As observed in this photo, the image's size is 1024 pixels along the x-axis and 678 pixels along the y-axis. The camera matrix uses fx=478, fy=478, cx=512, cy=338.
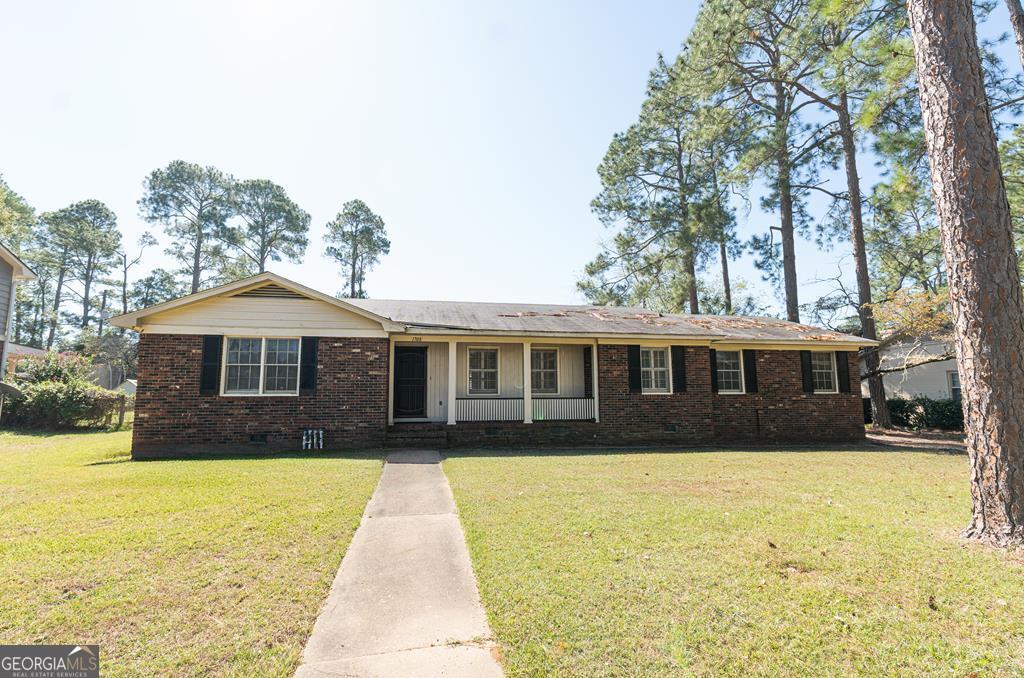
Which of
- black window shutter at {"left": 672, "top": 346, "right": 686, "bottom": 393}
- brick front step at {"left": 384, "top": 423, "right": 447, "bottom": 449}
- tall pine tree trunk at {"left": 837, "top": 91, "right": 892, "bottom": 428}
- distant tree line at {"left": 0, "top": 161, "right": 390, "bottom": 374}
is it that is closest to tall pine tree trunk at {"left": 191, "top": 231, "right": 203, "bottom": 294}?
distant tree line at {"left": 0, "top": 161, "right": 390, "bottom": 374}

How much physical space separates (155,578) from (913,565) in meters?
5.78

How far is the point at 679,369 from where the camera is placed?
12.9m

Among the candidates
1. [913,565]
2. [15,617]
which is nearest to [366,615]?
[15,617]

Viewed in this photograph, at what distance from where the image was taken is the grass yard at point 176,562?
2686mm

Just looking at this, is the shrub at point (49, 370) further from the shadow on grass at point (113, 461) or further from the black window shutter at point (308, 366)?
the black window shutter at point (308, 366)

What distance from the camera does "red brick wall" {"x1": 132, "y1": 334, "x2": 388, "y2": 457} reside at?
1005cm

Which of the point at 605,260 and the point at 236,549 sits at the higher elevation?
the point at 605,260

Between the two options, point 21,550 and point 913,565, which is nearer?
point 913,565

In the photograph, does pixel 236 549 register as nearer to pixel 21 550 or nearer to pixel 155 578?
pixel 155 578

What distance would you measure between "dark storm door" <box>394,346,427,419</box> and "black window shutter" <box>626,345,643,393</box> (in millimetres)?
5433

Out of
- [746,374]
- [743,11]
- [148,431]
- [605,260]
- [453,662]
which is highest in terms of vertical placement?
[743,11]

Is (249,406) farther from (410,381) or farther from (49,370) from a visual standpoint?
(49,370)

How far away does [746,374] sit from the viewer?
1369cm

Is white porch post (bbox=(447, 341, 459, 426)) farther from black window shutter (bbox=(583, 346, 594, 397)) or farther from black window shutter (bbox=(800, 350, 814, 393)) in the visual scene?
black window shutter (bbox=(800, 350, 814, 393))
